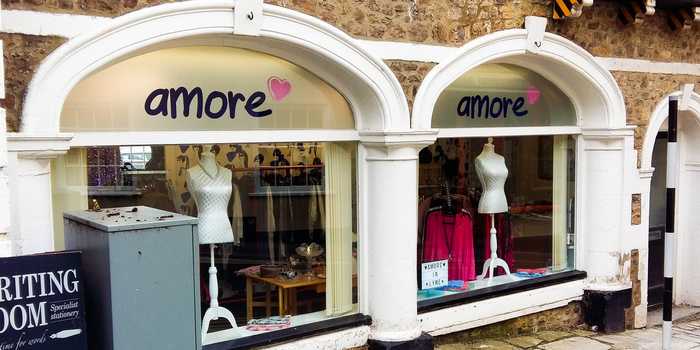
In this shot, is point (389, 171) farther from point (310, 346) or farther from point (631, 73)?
point (631, 73)

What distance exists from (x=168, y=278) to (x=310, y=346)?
2600 millimetres

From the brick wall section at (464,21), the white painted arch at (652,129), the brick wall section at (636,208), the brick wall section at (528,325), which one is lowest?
the brick wall section at (528,325)

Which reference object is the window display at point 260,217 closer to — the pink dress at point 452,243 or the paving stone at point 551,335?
the pink dress at point 452,243

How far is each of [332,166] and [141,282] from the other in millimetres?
2900

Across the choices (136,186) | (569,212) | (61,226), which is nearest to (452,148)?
(569,212)

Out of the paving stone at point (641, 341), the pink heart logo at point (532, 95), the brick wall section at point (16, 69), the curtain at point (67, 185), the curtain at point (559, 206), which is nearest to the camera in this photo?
the brick wall section at point (16, 69)

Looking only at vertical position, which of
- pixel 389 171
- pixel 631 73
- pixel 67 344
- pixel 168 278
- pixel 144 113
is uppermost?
pixel 631 73

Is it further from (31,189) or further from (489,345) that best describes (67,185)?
(489,345)

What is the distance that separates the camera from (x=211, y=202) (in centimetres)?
530

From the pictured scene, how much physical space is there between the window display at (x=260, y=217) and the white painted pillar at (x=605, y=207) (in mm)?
2881

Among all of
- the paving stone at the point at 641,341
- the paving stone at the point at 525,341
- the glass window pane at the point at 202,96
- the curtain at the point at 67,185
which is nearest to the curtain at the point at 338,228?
the glass window pane at the point at 202,96

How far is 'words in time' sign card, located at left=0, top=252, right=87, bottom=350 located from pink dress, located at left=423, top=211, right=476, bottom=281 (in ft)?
13.5

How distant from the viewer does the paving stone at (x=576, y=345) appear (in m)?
6.64

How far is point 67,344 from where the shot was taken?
9.59ft
